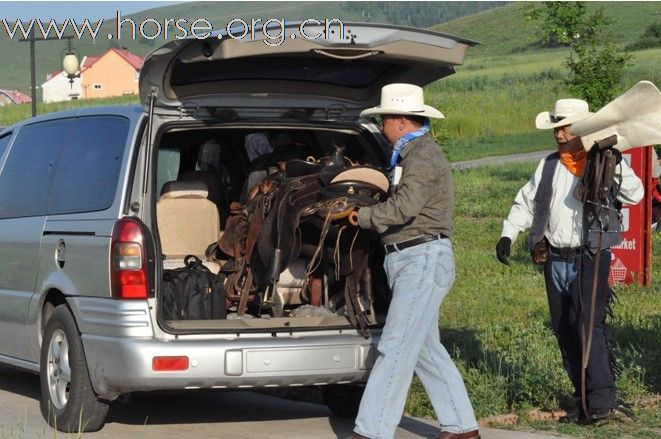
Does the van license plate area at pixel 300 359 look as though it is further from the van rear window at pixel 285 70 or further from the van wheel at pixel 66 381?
the van rear window at pixel 285 70

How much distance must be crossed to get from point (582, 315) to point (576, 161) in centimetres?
91

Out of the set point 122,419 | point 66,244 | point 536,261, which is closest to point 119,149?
point 66,244

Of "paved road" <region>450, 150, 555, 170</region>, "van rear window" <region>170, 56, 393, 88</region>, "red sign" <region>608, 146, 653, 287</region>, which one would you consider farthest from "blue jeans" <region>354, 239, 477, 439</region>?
"paved road" <region>450, 150, 555, 170</region>

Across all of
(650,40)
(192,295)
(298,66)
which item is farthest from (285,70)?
(650,40)

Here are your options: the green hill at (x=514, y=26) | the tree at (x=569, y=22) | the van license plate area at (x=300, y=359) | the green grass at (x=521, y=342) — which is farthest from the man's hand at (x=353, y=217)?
the green hill at (x=514, y=26)

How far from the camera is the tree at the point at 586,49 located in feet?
69.8

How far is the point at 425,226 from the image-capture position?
7.38 m

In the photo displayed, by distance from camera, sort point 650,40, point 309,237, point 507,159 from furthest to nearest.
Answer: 1. point 650,40
2. point 507,159
3. point 309,237

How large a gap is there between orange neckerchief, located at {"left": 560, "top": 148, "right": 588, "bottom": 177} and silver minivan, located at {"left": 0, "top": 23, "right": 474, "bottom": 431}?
890mm

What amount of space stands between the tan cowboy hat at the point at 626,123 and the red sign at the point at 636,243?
5532 millimetres

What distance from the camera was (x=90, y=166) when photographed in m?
8.27

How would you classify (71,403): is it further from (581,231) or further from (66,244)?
(581,231)

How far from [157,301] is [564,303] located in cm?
241

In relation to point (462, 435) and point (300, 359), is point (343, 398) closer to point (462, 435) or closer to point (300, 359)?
point (300, 359)
